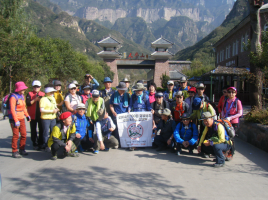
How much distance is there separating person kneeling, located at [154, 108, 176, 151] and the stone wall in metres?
2.64

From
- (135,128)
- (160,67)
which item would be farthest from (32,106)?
(160,67)

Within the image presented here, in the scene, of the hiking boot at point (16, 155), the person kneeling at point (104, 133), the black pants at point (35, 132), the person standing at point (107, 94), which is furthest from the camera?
the person standing at point (107, 94)

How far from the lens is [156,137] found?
6.46 metres

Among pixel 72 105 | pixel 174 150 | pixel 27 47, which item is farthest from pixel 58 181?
pixel 27 47

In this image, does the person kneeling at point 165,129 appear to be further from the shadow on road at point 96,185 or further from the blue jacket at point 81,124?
the blue jacket at point 81,124

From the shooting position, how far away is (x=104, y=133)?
6.40m

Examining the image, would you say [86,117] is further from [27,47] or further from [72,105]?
[27,47]

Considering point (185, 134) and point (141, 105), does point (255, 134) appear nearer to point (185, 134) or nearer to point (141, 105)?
point (185, 134)

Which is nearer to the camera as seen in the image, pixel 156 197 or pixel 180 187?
pixel 156 197

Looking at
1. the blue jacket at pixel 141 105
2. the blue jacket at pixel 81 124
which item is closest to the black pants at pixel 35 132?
the blue jacket at pixel 81 124

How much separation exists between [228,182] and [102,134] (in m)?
3.53

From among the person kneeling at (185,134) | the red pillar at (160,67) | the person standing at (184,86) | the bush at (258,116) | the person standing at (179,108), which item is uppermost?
the red pillar at (160,67)

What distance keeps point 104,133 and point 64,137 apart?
1.18 meters

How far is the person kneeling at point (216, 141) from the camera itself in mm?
5062
